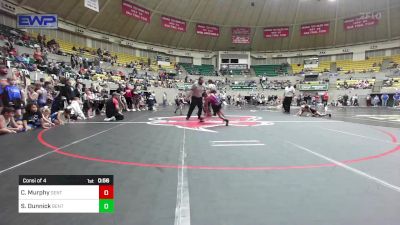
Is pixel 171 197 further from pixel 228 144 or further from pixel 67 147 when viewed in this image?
pixel 67 147

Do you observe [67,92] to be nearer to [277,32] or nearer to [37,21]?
[37,21]

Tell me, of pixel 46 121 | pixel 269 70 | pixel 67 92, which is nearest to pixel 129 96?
pixel 67 92

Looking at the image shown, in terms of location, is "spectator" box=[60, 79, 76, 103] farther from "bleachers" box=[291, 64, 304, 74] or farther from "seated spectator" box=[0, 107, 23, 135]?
"bleachers" box=[291, 64, 304, 74]

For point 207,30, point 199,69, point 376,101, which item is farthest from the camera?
point 199,69

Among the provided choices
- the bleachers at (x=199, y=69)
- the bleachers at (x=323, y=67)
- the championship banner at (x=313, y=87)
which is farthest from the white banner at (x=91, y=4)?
the bleachers at (x=323, y=67)

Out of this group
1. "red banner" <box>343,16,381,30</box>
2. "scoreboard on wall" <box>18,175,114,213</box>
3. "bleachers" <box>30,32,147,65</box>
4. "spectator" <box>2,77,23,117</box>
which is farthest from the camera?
"red banner" <box>343,16,381,30</box>

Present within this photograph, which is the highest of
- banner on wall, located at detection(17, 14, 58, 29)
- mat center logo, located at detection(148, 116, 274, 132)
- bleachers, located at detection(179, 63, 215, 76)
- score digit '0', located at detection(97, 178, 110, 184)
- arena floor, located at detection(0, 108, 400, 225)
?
bleachers, located at detection(179, 63, 215, 76)

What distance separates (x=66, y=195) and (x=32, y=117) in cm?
687

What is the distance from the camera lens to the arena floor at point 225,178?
78.9 inches

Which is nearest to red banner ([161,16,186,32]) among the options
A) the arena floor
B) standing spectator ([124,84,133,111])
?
standing spectator ([124,84,133,111])

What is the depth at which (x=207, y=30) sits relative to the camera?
36000 mm

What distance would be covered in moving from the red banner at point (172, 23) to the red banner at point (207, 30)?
7.97ft

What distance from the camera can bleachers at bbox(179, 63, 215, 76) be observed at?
41.3 metres

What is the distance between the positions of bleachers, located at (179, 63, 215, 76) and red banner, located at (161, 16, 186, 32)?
8.47m
